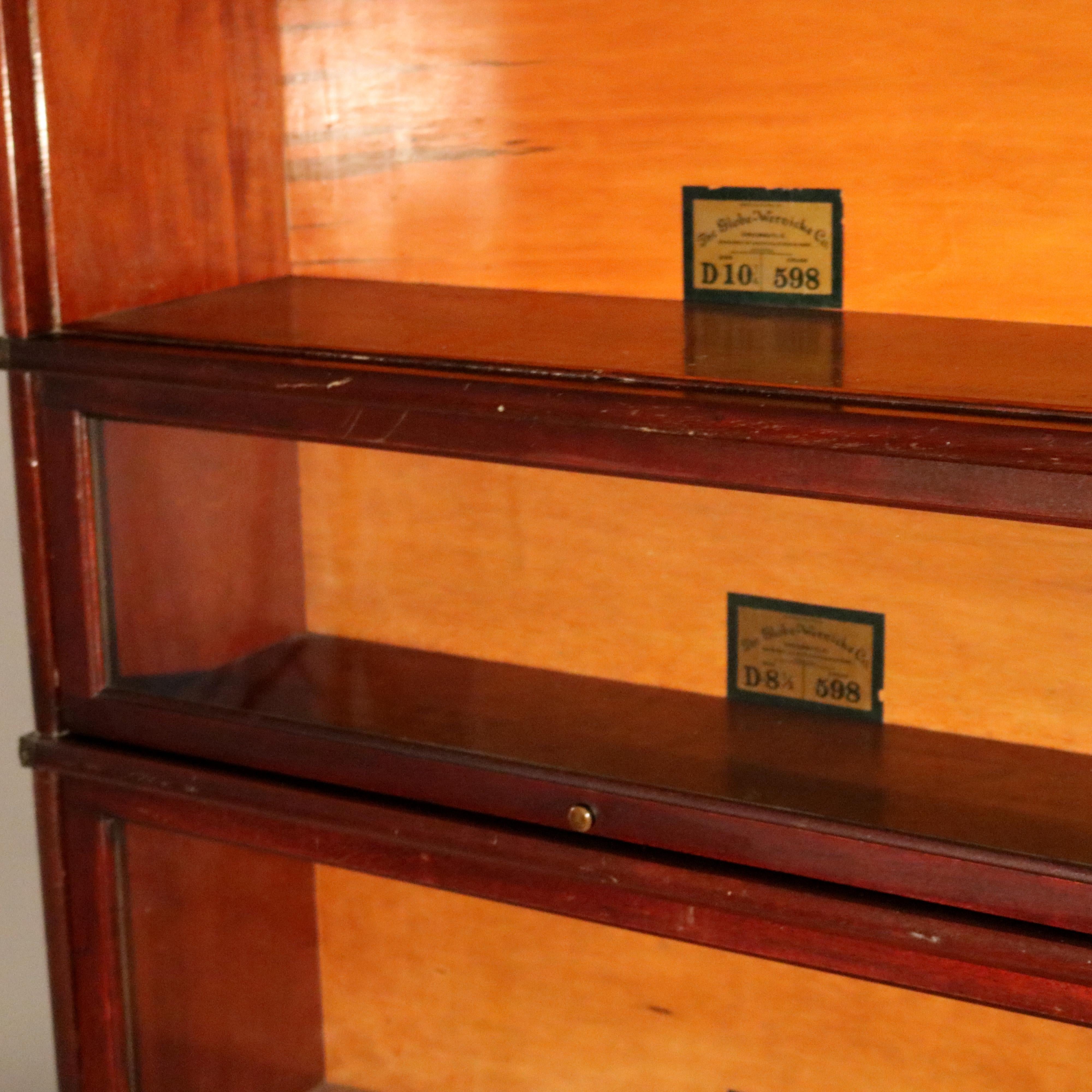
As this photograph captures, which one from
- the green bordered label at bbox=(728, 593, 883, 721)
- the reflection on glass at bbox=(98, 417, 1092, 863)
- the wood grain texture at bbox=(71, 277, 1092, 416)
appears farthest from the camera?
the green bordered label at bbox=(728, 593, 883, 721)

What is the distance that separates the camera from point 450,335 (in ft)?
4.57

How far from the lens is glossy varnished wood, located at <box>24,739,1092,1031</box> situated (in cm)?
120

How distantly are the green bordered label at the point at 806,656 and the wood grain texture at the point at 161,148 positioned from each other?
0.62 m

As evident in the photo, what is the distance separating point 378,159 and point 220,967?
2.85ft

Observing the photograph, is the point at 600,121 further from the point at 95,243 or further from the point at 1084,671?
the point at 1084,671

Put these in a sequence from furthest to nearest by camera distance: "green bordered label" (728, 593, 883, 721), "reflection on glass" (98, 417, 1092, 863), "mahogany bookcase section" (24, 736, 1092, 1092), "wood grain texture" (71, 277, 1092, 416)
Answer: "green bordered label" (728, 593, 883, 721), "reflection on glass" (98, 417, 1092, 863), "mahogany bookcase section" (24, 736, 1092, 1092), "wood grain texture" (71, 277, 1092, 416)

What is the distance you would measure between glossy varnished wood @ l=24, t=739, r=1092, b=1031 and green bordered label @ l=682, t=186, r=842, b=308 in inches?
20.3

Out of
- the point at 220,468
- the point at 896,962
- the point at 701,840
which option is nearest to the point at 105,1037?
the point at 220,468

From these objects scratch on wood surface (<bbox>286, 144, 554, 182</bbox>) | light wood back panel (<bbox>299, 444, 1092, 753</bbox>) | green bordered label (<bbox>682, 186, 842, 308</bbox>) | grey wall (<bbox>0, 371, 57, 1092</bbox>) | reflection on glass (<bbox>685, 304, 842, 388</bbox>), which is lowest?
grey wall (<bbox>0, 371, 57, 1092</bbox>)

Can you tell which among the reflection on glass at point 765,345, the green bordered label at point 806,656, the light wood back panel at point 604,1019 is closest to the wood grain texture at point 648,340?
the reflection on glass at point 765,345

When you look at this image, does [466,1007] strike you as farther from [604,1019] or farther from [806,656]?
[806,656]

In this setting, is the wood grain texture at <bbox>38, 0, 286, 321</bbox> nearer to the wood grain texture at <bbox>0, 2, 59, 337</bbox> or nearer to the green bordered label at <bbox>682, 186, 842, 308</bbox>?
the wood grain texture at <bbox>0, 2, 59, 337</bbox>

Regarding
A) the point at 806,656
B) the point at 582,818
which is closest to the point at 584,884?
the point at 582,818

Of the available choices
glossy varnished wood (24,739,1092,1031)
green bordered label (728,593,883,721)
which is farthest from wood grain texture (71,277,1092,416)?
glossy varnished wood (24,739,1092,1031)
